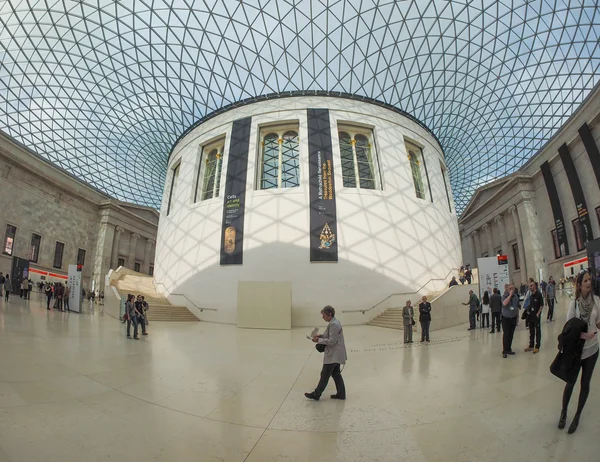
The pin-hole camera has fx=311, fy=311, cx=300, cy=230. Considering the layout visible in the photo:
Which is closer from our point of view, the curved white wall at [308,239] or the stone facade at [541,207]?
the curved white wall at [308,239]

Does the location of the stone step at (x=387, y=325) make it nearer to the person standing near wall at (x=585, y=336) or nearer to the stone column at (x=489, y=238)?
the person standing near wall at (x=585, y=336)

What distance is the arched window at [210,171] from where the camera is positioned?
2744 cm

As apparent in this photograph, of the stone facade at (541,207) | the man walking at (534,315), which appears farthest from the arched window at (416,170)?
the man walking at (534,315)

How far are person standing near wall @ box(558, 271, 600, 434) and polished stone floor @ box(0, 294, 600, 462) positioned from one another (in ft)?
0.78

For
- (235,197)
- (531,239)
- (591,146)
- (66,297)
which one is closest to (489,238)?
(531,239)

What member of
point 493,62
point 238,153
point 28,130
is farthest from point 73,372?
point 28,130

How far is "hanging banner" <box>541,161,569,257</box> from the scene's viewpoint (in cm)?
3259

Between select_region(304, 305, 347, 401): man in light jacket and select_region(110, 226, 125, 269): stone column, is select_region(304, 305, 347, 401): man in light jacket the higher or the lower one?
the lower one

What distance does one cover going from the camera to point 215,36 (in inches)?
1018

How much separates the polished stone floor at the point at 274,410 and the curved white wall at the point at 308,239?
13.7 meters

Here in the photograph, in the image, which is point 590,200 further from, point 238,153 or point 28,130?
point 28,130

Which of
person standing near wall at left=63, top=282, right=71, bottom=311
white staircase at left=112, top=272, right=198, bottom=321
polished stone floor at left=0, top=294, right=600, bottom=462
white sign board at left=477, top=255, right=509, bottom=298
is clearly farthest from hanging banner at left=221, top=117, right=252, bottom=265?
white sign board at left=477, top=255, right=509, bottom=298

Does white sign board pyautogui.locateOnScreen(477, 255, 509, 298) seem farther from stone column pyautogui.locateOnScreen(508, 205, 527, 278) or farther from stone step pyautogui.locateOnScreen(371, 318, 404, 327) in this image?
stone column pyautogui.locateOnScreen(508, 205, 527, 278)

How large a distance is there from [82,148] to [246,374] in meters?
45.9
